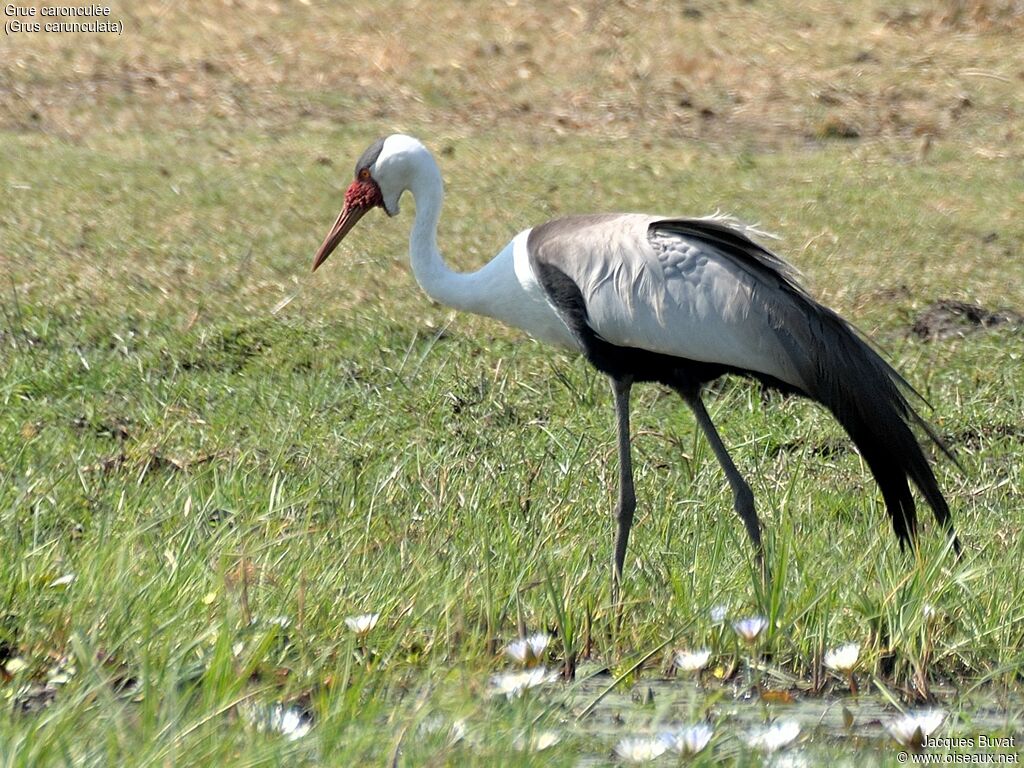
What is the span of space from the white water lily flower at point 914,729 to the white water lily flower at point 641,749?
40 cm

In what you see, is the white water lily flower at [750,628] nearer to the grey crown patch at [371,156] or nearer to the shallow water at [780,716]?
the shallow water at [780,716]

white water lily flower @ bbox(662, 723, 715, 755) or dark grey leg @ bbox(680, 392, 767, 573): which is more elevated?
white water lily flower @ bbox(662, 723, 715, 755)

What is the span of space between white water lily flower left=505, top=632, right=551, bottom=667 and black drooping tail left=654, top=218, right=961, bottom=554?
1.18 metres

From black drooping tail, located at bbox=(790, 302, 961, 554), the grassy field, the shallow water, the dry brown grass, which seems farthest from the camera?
the dry brown grass

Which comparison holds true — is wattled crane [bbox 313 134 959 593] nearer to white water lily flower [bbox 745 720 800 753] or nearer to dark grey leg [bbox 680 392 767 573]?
dark grey leg [bbox 680 392 767 573]

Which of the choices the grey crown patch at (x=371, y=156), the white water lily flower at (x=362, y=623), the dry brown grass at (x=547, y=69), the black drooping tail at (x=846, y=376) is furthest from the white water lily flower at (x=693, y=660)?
the dry brown grass at (x=547, y=69)

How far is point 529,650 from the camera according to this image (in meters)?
3.04

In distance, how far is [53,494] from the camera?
4.05 metres

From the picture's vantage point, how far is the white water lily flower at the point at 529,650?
3.02 metres

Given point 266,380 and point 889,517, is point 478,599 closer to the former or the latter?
point 889,517

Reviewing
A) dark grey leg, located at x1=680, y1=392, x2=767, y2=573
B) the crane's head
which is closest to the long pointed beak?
the crane's head

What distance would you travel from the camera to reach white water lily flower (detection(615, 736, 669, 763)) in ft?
8.21

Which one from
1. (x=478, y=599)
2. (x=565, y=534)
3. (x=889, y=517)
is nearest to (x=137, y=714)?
(x=478, y=599)

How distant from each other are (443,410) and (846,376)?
1552mm
